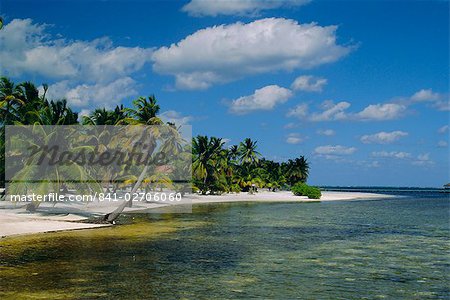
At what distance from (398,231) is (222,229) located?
47.9 ft

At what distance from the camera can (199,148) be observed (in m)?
82.2

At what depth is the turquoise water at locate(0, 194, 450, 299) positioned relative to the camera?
14.5 metres

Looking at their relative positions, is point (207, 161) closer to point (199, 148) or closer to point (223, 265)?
point (199, 148)

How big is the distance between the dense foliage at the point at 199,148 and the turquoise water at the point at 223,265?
11.2 meters

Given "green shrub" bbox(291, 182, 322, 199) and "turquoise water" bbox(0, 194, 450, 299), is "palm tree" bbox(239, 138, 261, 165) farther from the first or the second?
"turquoise water" bbox(0, 194, 450, 299)

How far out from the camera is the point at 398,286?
627 inches

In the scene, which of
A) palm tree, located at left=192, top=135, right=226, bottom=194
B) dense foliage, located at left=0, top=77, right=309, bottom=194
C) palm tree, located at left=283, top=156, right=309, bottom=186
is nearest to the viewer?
dense foliage, located at left=0, top=77, right=309, bottom=194

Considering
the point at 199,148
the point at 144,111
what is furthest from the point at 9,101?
the point at 199,148

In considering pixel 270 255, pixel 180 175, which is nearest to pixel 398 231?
pixel 270 255

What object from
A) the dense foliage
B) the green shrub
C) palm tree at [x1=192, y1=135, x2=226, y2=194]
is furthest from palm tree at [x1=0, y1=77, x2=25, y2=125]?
the green shrub

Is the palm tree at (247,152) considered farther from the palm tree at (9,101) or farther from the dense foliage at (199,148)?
the palm tree at (9,101)

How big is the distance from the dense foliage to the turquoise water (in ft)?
36.8

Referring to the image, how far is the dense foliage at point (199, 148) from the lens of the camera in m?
35.3

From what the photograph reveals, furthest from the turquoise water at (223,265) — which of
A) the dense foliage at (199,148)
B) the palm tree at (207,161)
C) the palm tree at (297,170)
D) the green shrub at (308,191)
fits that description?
the palm tree at (297,170)
